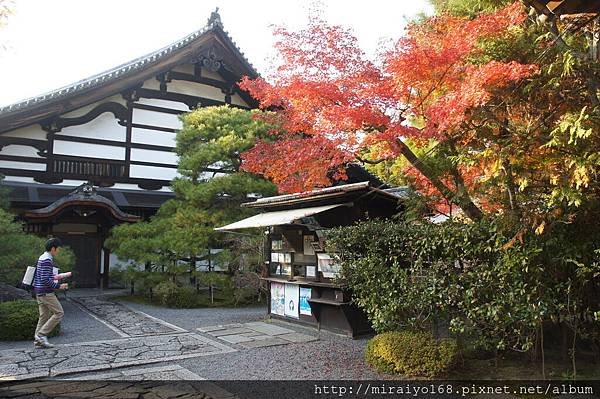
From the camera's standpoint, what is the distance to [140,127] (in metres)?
17.2

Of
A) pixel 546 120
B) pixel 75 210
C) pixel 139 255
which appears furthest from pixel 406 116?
pixel 75 210

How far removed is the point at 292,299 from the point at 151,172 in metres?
9.55

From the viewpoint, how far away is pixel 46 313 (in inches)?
314

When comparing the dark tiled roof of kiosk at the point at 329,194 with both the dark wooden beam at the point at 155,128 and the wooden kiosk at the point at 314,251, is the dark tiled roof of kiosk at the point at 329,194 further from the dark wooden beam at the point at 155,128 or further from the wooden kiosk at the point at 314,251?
the dark wooden beam at the point at 155,128

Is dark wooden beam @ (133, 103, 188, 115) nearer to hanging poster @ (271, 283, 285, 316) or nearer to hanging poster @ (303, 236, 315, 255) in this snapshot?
hanging poster @ (271, 283, 285, 316)

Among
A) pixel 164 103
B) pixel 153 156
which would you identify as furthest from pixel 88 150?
pixel 164 103

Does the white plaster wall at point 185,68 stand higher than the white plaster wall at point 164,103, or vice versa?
the white plaster wall at point 185,68

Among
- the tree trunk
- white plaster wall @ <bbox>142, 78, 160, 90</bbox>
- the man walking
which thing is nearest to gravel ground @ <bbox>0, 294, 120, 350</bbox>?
the man walking

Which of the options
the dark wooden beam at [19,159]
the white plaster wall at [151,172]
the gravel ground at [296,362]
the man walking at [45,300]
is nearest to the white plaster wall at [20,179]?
the dark wooden beam at [19,159]

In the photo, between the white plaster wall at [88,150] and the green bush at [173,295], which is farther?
the white plaster wall at [88,150]

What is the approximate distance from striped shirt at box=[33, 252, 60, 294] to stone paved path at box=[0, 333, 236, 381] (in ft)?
3.39

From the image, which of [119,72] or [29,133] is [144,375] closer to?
[29,133]

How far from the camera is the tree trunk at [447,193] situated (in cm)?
700

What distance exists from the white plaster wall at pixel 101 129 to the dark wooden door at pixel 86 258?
372cm
